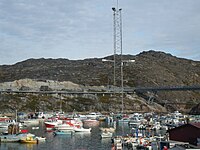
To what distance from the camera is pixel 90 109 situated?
137m

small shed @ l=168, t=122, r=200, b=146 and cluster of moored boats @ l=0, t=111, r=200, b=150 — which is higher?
small shed @ l=168, t=122, r=200, b=146

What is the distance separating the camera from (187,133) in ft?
127

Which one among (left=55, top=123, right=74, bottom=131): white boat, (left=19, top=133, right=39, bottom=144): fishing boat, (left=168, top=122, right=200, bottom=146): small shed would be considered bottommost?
(left=19, top=133, right=39, bottom=144): fishing boat

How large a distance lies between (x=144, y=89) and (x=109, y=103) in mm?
20486

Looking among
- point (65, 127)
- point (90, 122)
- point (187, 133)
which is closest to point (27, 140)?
point (65, 127)

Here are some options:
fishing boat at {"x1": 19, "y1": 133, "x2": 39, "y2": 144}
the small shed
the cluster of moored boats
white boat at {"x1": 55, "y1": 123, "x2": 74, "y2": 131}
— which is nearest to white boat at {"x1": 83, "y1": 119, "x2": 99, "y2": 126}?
the cluster of moored boats

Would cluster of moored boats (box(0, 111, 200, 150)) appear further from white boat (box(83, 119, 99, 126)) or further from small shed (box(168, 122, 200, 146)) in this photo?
small shed (box(168, 122, 200, 146))

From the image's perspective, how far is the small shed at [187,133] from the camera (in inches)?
1468

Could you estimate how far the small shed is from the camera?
37281 mm

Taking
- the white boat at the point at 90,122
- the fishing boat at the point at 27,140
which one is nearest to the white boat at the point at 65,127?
the fishing boat at the point at 27,140

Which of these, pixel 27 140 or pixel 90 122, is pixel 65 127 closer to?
pixel 27 140

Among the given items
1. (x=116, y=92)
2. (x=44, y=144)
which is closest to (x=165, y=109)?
(x=116, y=92)

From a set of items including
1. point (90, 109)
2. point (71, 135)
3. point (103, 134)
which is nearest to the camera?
point (103, 134)

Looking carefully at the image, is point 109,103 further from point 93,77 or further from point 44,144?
point 44,144
